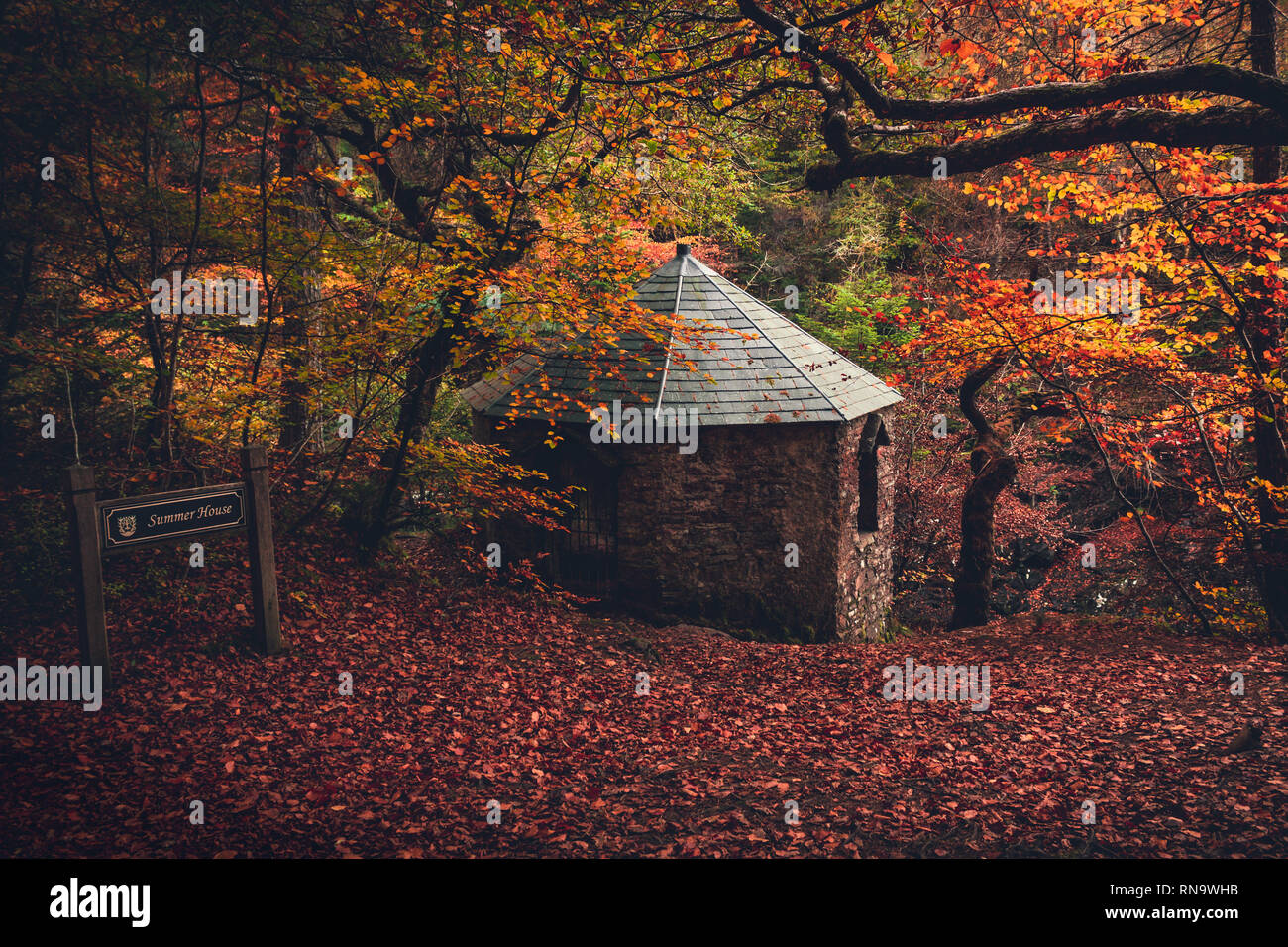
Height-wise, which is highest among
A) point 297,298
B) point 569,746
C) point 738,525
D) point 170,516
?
point 297,298

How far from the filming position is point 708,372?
469 inches

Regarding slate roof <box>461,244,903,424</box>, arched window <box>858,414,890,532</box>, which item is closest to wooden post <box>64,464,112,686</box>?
slate roof <box>461,244,903,424</box>

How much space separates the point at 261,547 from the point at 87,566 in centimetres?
140

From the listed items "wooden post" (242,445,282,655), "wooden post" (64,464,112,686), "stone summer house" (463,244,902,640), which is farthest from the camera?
"stone summer house" (463,244,902,640)

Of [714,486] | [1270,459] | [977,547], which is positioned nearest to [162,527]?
[714,486]

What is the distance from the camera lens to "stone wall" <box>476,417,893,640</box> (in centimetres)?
1145

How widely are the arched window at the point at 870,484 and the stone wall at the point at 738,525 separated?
3.49ft

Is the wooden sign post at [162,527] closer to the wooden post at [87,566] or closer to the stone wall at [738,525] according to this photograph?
the wooden post at [87,566]

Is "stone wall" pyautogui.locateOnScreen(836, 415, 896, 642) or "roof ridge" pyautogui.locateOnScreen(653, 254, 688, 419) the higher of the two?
"roof ridge" pyautogui.locateOnScreen(653, 254, 688, 419)

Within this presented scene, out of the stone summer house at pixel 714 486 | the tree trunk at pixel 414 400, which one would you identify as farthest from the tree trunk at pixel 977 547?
the tree trunk at pixel 414 400

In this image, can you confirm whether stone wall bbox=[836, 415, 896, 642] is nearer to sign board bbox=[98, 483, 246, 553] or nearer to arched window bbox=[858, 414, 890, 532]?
arched window bbox=[858, 414, 890, 532]

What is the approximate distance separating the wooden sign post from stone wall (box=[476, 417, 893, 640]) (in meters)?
5.36

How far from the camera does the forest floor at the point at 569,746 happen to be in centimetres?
507

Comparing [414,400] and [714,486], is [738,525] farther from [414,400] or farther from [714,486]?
[414,400]
